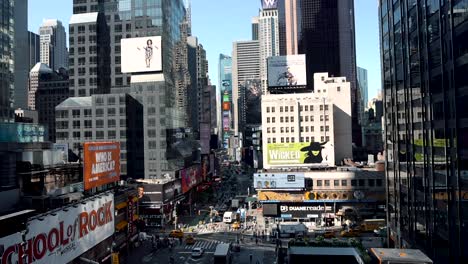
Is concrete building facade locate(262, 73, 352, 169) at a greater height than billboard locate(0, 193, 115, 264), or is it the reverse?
concrete building facade locate(262, 73, 352, 169)

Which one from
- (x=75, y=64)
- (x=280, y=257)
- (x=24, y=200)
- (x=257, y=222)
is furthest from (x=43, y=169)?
(x=75, y=64)

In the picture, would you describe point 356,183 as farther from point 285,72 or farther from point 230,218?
point 285,72

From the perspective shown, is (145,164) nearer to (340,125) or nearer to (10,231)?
(340,125)

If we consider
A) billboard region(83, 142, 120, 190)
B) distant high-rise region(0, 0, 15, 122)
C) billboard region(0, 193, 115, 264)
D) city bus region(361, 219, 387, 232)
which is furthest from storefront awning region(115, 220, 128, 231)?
distant high-rise region(0, 0, 15, 122)

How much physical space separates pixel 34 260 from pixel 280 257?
944 inches

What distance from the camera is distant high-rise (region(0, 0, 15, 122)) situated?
364ft

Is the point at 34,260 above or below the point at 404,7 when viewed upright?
below

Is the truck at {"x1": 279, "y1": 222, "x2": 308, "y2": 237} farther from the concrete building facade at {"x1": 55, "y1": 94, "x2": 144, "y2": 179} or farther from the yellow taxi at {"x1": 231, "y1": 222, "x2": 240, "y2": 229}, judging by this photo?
the concrete building facade at {"x1": 55, "y1": 94, "x2": 144, "y2": 179}

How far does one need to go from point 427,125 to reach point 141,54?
75874mm

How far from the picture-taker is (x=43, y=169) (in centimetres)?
4219

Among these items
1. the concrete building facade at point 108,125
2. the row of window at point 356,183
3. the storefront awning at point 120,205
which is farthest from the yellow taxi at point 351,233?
the concrete building facade at point 108,125

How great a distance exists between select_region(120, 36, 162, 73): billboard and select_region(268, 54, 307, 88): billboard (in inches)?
1562

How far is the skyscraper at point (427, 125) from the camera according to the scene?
103 feet

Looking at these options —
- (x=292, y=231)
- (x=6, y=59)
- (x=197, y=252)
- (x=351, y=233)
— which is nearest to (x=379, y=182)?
(x=351, y=233)
